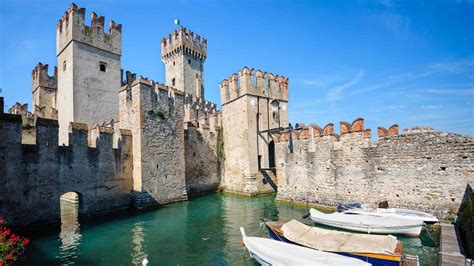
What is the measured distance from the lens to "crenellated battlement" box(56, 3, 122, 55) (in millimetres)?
21422

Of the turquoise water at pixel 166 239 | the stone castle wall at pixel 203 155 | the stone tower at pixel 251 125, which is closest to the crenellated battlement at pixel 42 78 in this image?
the stone castle wall at pixel 203 155

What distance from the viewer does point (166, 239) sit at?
37.3ft

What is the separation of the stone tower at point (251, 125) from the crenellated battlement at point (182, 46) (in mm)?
18420

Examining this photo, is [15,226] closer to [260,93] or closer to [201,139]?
[201,139]

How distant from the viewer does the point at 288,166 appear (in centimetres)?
1888

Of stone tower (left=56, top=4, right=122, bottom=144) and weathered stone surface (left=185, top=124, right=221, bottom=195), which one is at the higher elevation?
stone tower (left=56, top=4, right=122, bottom=144)

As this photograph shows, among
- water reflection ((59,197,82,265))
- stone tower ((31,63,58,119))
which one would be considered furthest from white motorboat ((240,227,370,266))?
stone tower ((31,63,58,119))

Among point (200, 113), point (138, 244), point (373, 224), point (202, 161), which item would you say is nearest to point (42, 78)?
point (200, 113)

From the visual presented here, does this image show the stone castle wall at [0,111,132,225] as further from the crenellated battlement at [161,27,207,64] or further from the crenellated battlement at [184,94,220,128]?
the crenellated battlement at [161,27,207,64]

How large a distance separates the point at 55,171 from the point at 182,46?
2922 cm

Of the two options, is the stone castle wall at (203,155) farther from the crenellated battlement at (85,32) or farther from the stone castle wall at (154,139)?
the crenellated battlement at (85,32)

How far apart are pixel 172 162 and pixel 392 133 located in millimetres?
13890

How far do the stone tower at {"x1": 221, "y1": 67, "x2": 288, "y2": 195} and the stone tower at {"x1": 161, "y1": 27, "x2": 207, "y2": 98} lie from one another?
16.8 meters

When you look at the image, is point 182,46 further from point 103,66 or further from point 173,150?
point 173,150
